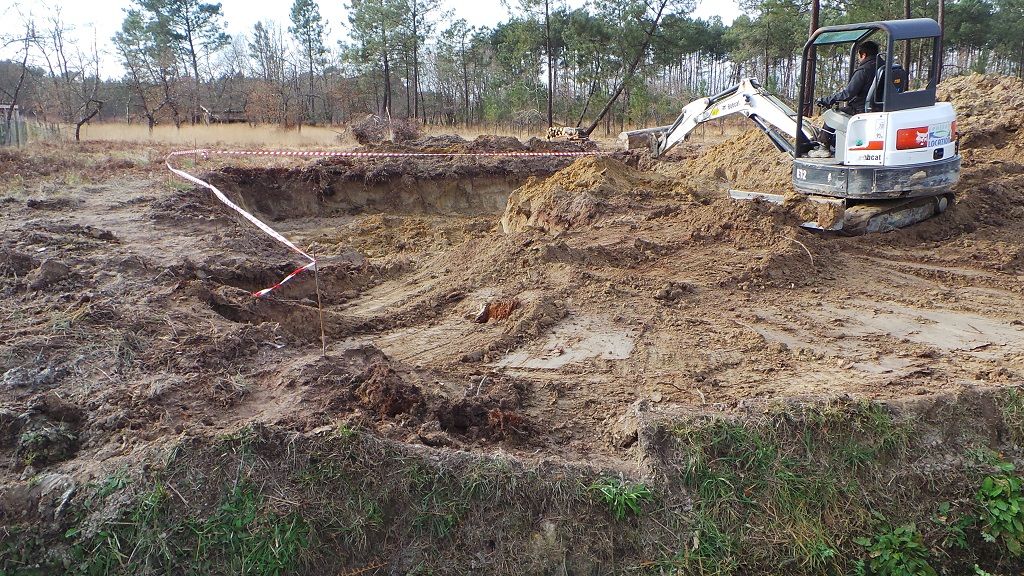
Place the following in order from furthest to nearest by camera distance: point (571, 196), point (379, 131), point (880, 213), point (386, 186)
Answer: point (379, 131), point (386, 186), point (571, 196), point (880, 213)

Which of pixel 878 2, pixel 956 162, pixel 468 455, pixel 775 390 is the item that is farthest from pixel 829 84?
pixel 468 455

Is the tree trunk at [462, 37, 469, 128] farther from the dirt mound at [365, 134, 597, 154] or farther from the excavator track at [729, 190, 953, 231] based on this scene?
the excavator track at [729, 190, 953, 231]

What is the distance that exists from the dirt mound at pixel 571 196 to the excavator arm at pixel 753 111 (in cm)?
131

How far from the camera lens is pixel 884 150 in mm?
7508

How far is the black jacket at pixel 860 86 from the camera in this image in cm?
774

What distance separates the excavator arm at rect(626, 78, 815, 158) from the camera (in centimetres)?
909

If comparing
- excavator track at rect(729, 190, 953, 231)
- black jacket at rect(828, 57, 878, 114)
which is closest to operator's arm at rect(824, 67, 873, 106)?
black jacket at rect(828, 57, 878, 114)

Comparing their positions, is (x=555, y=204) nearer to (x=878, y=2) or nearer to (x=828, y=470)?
(x=828, y=470)

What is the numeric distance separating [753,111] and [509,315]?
574 centimetres

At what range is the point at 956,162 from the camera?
7.89 m

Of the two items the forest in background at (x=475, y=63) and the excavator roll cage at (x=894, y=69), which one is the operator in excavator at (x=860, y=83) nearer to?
the excavator roll cage at (x=894, y=69)

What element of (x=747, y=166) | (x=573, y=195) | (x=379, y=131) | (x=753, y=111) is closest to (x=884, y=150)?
(x=753, y=111)

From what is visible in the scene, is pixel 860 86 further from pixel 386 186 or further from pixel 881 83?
pixel 386 186

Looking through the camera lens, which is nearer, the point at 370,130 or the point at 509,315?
the point at 509,315
